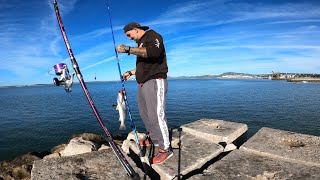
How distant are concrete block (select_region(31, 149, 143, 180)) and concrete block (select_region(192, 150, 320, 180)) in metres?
1.39

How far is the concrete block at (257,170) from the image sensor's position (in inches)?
144

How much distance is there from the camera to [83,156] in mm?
4504

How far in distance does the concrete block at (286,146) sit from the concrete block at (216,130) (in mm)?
643

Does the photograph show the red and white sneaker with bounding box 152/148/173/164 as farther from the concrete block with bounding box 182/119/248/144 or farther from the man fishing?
the concrete block with bounding box 182/119/248/144

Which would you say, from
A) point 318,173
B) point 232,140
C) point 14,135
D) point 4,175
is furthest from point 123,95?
point 14,135

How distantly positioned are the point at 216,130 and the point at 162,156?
236cm

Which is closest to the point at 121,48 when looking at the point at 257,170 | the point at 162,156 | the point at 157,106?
the point at 157,106

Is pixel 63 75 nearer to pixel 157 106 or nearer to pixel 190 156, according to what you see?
pixel 157 106

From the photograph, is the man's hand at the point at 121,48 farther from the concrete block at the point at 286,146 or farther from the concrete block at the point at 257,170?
the concrete block at the point at 286,146

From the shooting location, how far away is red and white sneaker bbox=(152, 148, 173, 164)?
4308mm

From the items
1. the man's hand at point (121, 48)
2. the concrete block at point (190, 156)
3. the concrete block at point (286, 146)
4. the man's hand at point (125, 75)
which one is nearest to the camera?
the man's hand at point (121, 48)

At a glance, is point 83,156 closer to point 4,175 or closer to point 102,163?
point 102,163

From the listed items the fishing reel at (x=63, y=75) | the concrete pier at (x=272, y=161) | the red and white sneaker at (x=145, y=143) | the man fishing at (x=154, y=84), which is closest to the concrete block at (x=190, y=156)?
the man fishing at (x=154, y=84)

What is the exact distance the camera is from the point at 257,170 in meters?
3.90
